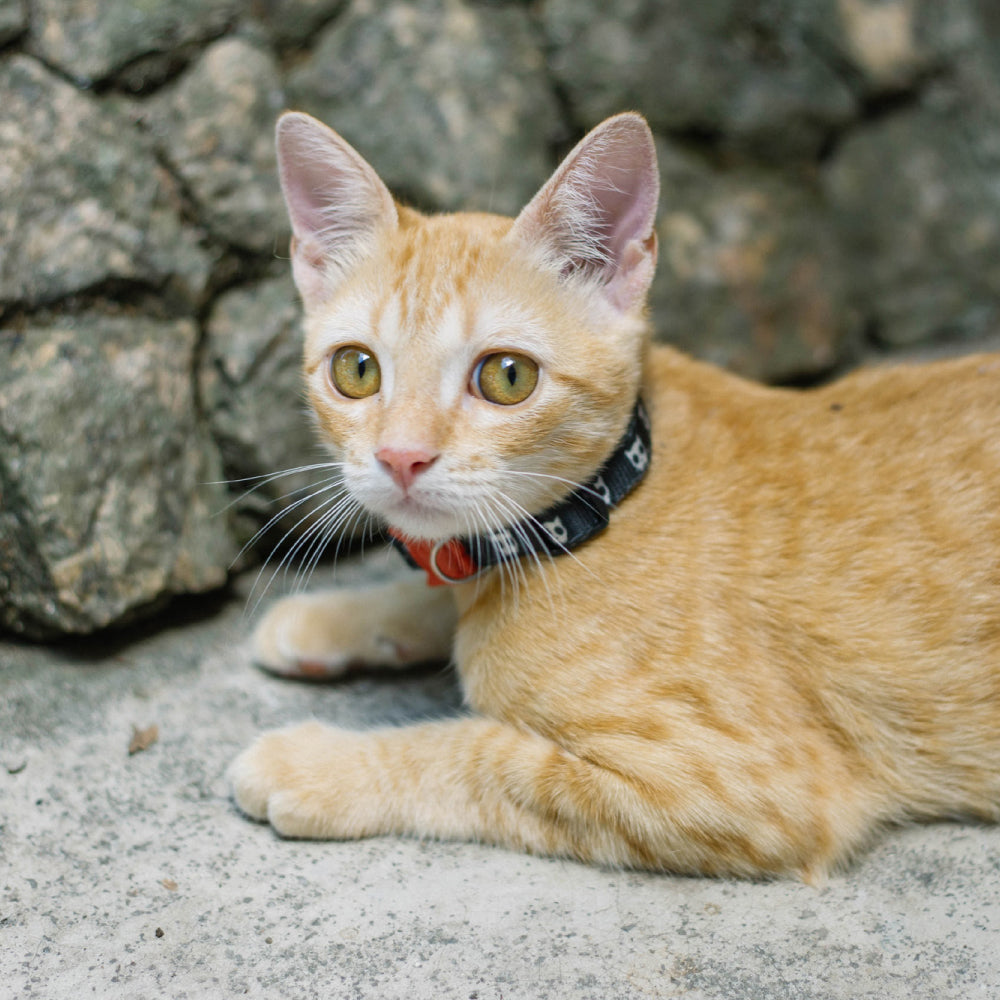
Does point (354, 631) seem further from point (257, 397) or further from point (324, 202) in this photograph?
point (324, 202)

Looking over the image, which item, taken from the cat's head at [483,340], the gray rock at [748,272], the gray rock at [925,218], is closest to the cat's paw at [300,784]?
the cat's head at [483,340]

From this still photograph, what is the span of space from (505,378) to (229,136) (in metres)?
1.29

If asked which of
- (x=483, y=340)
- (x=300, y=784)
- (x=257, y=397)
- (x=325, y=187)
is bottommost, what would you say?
(x=300, y=784)

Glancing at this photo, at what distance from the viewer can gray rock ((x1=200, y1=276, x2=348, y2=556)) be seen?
9.06 feet

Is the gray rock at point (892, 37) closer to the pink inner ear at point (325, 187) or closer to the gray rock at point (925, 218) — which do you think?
the gray rock at point (925, 218)

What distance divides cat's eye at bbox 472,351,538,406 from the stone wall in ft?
3.50

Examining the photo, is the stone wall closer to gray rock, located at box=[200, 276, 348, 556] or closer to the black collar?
gray rock, located at box=[200, 276, 348, 556]

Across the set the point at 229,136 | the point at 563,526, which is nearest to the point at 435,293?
the point at 563,526

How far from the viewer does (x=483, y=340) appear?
1911 millimetres

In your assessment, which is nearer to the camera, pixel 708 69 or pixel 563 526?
pixel 563 526

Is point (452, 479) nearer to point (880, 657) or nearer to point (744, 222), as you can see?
point (880, 657)

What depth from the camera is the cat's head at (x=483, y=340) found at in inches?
72.5

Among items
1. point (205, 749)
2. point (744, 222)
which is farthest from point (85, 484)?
point (744, 222)

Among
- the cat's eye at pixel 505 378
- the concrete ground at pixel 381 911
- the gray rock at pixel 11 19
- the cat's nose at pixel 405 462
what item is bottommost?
the concrete ground at pixel 381 911
